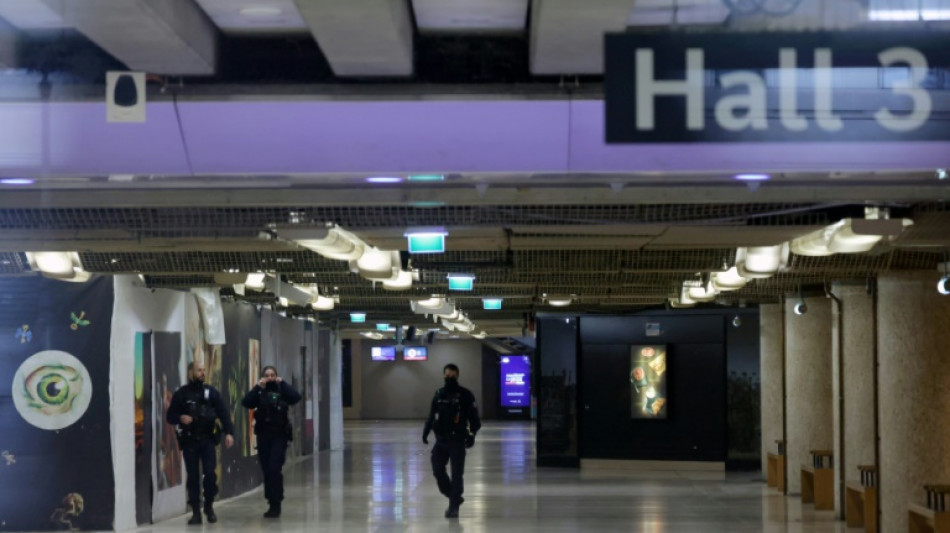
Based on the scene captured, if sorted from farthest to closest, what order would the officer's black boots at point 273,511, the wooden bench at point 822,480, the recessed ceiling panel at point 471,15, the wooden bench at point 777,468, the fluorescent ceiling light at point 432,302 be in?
the wooden bench at point 777,468 → the fluorescent ceiling light at point 432,302 → the wooden bench at point 822,480 → the officer's black boots at point 273,511 → the recessed ceiling panel at point 471,15

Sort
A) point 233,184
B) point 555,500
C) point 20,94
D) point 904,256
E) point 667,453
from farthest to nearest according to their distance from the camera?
point 667,453
point 555,500
point 904,256
point 233,184
point 20,94

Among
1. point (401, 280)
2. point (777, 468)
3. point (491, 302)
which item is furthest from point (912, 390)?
point (491, 302)

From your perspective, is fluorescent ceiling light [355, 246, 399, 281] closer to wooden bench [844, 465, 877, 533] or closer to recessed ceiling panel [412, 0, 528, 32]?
recessed ceiling panel [412, 0, 528, 32]

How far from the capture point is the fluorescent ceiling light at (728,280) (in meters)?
12.7

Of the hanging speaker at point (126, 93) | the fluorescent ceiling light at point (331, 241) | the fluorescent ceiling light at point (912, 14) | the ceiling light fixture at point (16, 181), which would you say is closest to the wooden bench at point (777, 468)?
the fluorescent ceiling light at point (331, 241)

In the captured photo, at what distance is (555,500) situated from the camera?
16859 mm

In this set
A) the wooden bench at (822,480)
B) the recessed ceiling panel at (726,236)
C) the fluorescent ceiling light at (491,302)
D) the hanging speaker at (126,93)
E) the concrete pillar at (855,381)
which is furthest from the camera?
the fluorescent ceiling light at (491,302)

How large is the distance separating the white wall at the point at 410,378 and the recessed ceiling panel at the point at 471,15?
42.1 metres

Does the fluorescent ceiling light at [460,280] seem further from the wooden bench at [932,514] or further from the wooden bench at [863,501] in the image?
the wooden bench at [932,514]

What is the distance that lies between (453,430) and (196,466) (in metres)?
2.58

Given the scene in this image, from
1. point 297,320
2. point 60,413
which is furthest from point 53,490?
point 297,320

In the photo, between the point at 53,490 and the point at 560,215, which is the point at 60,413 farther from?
the point at 560,215

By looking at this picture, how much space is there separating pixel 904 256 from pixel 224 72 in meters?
6.97

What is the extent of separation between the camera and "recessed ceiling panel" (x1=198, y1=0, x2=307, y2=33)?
18.4ft
